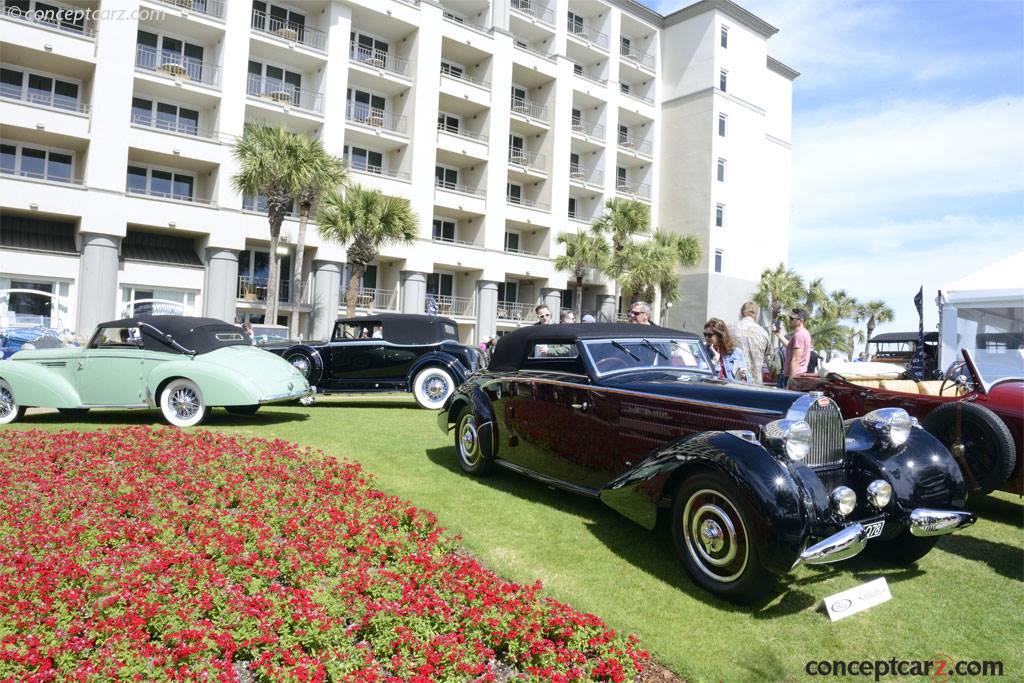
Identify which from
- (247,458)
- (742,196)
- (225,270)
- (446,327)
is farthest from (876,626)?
(742,196)

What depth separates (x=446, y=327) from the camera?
1284 cm

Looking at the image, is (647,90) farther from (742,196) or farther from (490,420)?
(490,420)

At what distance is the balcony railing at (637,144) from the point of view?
42125 mm

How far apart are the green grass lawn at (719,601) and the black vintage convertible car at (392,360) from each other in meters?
5.42

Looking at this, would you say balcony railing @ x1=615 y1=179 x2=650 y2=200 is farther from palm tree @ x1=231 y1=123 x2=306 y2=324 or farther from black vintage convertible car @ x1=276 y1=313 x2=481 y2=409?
black vintage convertible car @ x1=276 y1=313 x2=481 y2=409

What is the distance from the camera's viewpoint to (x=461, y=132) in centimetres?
3441

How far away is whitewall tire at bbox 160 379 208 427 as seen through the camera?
898 centimetres

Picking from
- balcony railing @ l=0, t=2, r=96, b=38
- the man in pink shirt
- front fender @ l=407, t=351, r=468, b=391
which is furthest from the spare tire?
balcony railing @ l=0, t=2, r=96, b=38

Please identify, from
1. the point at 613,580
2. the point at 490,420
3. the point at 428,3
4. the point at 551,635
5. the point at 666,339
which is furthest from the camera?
the point at 428,3

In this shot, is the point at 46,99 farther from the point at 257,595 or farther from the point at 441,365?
the point at 257,595

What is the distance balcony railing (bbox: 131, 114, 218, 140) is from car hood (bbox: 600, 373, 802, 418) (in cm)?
2542

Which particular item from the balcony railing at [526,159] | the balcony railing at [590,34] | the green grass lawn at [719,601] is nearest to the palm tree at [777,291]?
the balcony railing at [526,159]

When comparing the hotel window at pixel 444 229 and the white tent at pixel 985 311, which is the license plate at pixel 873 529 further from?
the hotel window at pixel 444 229

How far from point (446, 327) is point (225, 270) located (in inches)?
644
